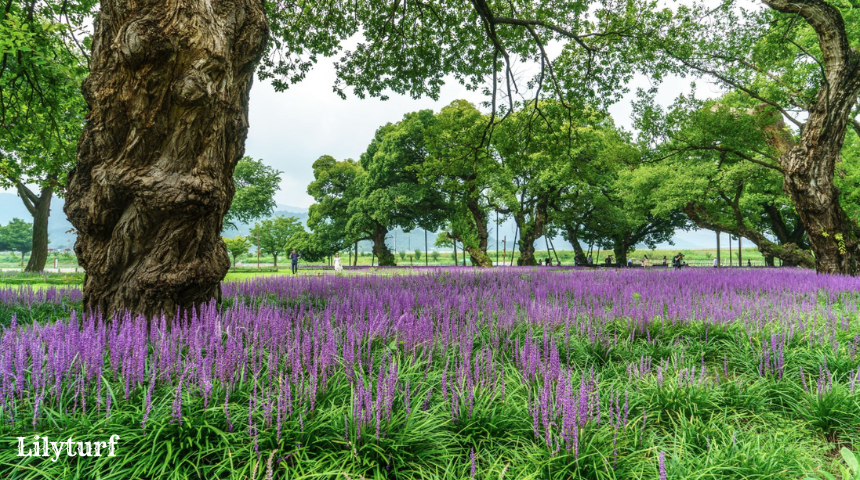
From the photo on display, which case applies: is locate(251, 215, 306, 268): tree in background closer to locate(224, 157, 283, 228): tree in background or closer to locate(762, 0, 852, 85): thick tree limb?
locate(224, 157, 283, 228): tree in background

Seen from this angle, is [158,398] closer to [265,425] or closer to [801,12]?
[265,425]

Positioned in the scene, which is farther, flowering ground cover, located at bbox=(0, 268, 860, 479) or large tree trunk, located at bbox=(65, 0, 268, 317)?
large tree trunk, located at bbox=(65, 0, 268, 317)

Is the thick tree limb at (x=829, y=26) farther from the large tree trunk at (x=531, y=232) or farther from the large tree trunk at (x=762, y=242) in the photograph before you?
the large tree trunk at (x=531, y=232)

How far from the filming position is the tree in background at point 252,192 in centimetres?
3881

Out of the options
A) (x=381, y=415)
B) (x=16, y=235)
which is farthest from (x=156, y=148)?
(x=16, y=235)

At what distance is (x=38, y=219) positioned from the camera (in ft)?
76.0

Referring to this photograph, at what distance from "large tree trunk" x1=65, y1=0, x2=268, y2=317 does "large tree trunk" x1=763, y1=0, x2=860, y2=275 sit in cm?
1374

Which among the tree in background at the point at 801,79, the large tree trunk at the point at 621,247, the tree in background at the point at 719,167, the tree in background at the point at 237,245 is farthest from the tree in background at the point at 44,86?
the large tree trunk at the point at 621,247

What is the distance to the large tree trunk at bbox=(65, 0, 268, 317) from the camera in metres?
3.49

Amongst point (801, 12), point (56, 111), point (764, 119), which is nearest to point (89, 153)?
point (56, 111)

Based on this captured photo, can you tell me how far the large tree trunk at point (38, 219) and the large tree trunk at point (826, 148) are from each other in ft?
119

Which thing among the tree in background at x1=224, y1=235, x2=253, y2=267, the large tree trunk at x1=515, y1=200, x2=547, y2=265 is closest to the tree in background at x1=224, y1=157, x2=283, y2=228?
the tree in background at x1=224, y1=235, x2=253, y2=267

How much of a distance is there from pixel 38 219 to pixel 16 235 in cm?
9351

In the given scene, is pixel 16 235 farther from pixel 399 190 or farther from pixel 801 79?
pixel 801 79
